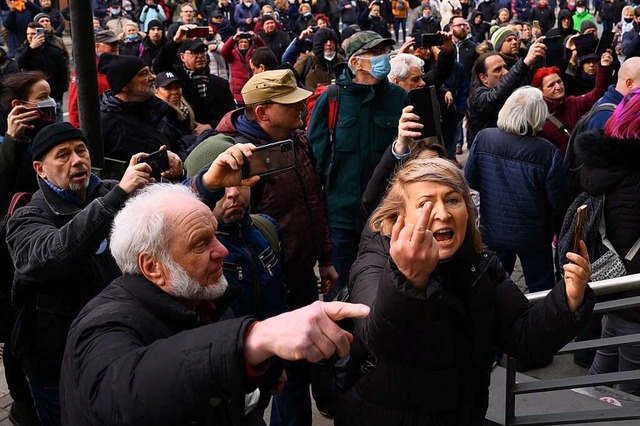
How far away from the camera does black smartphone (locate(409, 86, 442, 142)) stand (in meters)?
3.75

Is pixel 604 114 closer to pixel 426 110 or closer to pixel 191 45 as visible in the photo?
pixel 426 110

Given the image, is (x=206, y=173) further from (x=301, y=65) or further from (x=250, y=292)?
(x=301, y=65)

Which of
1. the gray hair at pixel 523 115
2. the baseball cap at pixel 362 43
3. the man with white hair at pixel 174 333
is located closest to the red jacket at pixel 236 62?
the baseball cap at pixel 362 43

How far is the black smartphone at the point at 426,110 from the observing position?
3.75 meters

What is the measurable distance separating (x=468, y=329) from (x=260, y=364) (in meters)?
0.95

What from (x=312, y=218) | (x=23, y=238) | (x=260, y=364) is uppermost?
(x=260, y=364)

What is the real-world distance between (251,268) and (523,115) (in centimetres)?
249

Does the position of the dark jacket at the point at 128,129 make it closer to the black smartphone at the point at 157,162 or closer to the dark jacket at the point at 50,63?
the black smartphone at the point at 157,162

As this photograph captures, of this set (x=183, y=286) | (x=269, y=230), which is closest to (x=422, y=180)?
(x=183, y=286)

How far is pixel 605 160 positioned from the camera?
3.75 metres

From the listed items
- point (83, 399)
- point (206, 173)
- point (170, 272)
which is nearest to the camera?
point (83, 399)

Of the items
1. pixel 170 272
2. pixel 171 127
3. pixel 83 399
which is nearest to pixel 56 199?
pixel 170 272

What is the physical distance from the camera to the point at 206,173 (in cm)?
280

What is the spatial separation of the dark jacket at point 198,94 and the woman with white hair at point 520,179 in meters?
3.20
